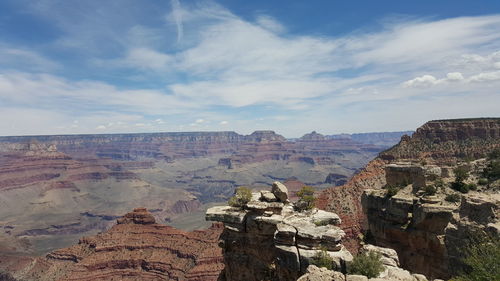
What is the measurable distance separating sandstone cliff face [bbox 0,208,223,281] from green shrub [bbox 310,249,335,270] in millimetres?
65247

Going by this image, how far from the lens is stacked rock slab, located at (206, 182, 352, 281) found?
20703mm

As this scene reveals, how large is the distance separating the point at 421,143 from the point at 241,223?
281ft

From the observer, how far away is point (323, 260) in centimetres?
1938

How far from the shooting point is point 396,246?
32.7m

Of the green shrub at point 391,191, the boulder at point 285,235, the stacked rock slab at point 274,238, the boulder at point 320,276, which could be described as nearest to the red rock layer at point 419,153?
the green shrub at point 391,191

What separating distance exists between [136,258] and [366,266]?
89.8m

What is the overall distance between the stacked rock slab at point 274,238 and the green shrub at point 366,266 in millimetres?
616

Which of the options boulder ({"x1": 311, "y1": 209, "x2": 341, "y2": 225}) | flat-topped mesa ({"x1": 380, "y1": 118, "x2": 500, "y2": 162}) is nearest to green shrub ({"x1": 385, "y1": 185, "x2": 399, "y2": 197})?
boulder ({"x1": 311, "y1": 209, "x2": 341, "y2": 225})

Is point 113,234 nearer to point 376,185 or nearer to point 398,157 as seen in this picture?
point 376,185

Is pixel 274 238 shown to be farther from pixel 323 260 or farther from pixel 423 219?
pixel 423 219

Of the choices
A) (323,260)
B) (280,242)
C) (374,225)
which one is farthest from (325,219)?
(374,225)

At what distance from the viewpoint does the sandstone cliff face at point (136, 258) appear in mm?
84812

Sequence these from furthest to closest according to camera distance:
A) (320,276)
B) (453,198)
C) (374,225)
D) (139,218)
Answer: (139,218)
(374,225)
(453,198)
(320,276)

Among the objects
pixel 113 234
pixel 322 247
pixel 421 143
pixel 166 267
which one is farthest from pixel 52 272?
pixel 421 143
